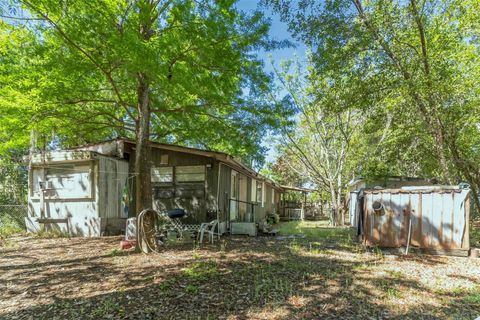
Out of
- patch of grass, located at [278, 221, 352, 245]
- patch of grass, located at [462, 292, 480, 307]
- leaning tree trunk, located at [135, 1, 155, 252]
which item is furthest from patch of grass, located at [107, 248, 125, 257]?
patch of grass, located at [462, 292, 480, 307]

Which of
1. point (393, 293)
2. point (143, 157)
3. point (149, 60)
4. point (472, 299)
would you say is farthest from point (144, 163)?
point (472, 299)

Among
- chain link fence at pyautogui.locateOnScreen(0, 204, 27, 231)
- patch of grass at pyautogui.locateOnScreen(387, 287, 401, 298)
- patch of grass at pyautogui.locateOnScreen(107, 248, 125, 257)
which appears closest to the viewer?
patch of grass at pyautogui.locateOnScreen(387, 287, 401, 298)

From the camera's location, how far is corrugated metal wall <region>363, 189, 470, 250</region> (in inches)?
256

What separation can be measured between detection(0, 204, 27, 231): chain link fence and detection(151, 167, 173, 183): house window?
5.28 meters

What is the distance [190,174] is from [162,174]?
43.4 inches

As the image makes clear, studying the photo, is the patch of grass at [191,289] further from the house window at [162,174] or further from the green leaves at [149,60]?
the house window at [162,174]

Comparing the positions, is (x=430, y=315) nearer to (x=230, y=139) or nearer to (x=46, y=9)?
(x=230, y=139)

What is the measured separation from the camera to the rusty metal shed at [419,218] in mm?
6500

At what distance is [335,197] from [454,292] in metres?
12.3

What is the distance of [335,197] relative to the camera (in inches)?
645

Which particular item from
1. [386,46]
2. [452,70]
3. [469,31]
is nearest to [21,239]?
[386,46]

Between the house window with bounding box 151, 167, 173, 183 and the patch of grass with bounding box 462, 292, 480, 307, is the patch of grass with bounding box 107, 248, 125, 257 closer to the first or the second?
the house window with bounding box 151, 167, 173, 183

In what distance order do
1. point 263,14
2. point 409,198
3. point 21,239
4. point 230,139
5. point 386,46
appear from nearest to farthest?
point 263,14
point 409,198
point 386,46
point 230,139
point 21,239

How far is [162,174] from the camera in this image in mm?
10555
